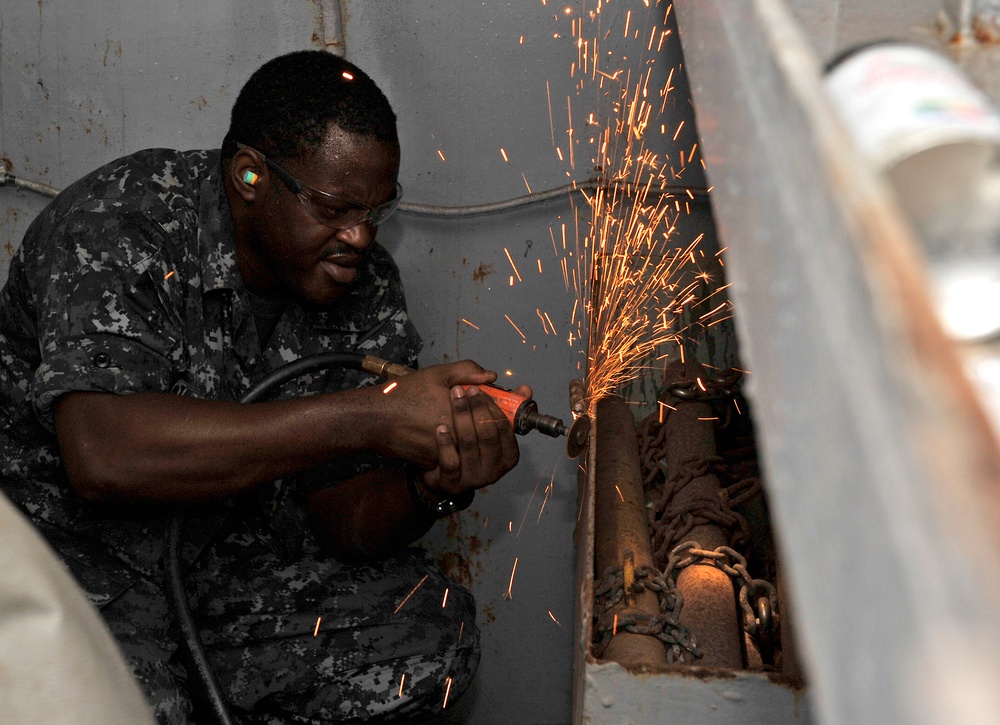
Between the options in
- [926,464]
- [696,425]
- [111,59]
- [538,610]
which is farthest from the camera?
[538,610]

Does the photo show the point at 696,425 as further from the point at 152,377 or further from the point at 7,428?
the point at 7,428

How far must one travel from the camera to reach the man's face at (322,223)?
220cm

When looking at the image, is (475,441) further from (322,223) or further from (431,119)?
(431,119)

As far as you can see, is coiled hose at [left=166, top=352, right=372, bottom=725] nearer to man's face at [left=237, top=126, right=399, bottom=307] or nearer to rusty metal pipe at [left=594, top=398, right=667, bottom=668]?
man's face at [left=237, top=126, right=399, bottom=307]

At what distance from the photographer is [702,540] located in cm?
223

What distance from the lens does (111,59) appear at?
10.0 ft

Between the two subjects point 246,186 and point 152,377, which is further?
point 246,186

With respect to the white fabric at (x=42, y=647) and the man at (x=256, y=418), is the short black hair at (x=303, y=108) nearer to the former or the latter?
the man at (x=256, y=418)

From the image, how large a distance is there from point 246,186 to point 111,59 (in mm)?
1132

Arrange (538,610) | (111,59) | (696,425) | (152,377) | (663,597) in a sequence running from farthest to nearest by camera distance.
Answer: (538,610), (111,59), (696,425), (152,377), (663,597)

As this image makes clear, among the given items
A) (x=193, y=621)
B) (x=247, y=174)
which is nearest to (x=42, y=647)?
(x=193, y=621)

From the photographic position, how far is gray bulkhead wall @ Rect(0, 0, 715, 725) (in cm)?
301

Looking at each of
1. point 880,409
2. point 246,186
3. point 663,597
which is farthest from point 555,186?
point 880,409

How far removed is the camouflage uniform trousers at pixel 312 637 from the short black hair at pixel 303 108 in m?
1.08
